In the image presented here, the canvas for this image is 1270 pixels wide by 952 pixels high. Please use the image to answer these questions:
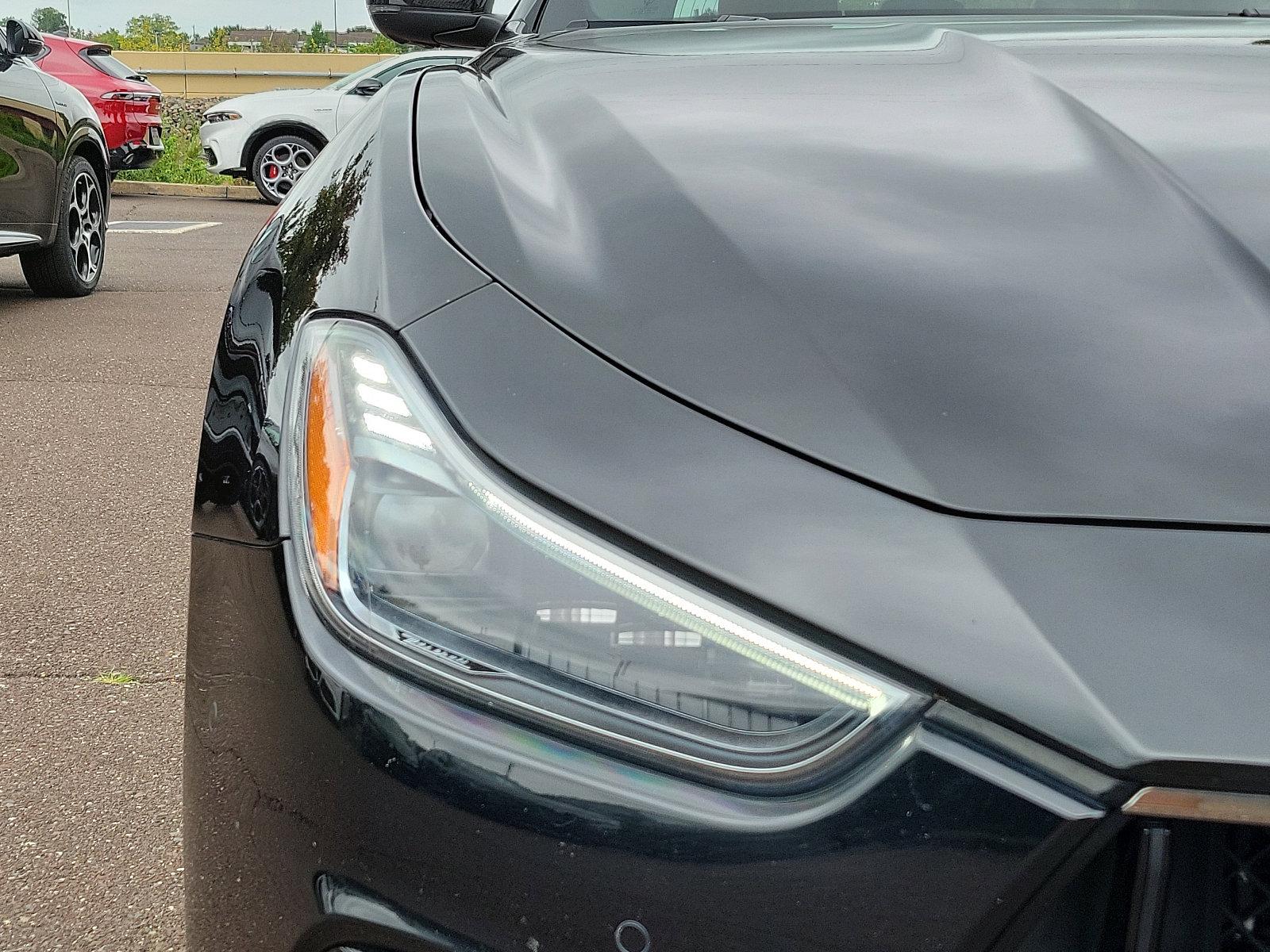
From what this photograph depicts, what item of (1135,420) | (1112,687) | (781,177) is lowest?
(1112,687)

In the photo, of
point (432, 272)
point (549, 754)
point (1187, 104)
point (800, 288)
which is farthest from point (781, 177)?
point (549, 754)

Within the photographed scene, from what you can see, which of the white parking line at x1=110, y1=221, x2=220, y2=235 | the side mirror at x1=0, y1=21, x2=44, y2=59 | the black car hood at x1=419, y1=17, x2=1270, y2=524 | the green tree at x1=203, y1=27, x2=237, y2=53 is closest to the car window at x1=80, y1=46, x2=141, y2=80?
the white parking line at x1=110, y1=221, x2=220, y2=235

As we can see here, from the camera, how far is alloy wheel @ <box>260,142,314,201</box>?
524 inches

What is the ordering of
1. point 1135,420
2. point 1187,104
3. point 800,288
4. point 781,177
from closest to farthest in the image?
1. point 1135,420
2. point 800,288
3. point 781,177
4. point 1187,104

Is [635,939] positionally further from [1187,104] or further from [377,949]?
[1187,104]

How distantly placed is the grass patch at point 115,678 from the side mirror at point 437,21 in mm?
1385

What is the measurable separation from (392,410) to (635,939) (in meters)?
0.41

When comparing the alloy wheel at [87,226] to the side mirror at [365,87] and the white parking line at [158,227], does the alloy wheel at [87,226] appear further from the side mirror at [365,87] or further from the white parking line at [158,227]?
the side mirror at [365,87]

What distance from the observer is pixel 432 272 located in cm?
102

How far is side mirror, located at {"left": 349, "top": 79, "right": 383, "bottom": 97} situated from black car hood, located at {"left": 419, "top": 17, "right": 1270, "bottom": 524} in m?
12.7

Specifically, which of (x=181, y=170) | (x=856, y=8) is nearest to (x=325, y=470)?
(x=856, y=8)

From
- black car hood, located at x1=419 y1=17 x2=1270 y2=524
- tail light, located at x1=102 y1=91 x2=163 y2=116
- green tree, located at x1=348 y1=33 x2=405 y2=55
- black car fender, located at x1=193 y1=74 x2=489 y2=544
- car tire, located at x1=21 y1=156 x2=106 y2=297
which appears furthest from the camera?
green tree, located at x1=348 y1=33 x2=405 y2=55

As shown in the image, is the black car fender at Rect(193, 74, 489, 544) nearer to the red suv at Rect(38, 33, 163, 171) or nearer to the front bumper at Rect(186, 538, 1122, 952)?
the front bumper at Rect(186, 538, 1122, 952)

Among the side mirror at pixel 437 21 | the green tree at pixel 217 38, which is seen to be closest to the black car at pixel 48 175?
the side mirror at pixel 437 21
